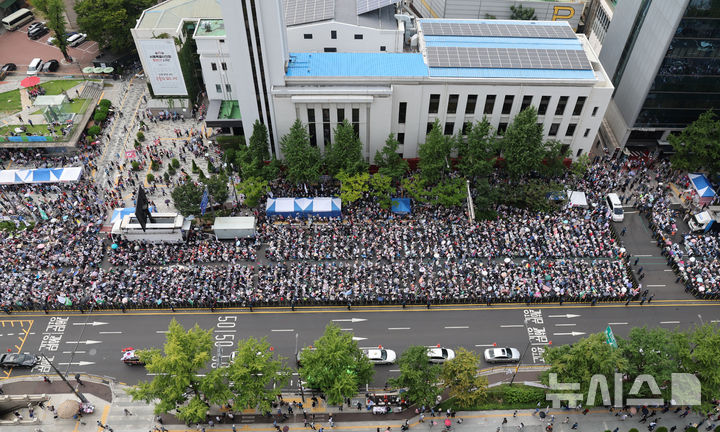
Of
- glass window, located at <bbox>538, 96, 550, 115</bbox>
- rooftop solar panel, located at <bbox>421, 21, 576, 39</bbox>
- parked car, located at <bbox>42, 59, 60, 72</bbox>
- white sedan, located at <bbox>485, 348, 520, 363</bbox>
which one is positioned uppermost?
rooftop solar panel, located at <bbox>421, 21, 576, 39</bbox>

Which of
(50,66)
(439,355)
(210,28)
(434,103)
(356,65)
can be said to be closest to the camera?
(439,355)

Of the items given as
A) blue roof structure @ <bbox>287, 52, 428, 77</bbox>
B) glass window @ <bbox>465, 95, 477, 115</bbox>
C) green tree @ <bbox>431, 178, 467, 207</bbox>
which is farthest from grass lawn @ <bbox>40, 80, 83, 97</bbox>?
glass window @ <bbox>465, 95, 477, 115</bbox>

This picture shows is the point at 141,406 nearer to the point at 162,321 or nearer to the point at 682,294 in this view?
the point at 162,321

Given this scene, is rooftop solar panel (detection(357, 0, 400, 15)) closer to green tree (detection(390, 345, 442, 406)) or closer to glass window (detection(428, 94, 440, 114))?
glass window (detection(428, 94, 440, 114))

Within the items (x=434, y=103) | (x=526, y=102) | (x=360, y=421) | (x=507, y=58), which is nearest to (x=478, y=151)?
(x=434, y=103)

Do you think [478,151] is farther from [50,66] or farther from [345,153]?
[50,66]
